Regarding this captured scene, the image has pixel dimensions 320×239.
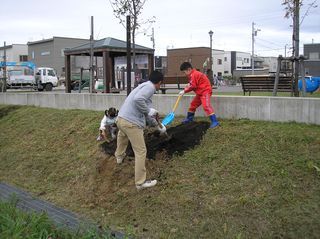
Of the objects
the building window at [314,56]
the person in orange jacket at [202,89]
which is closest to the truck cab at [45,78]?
the person in orange jacket at [202,89]

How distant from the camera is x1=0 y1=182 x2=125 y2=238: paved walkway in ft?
18.4


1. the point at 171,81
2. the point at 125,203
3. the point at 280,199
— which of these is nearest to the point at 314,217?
the point at 280,199

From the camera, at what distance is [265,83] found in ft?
37.3

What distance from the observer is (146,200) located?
20.0 feet

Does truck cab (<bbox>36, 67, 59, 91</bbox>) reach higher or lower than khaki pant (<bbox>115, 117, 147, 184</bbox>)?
higher

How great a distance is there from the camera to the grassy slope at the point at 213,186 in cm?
504

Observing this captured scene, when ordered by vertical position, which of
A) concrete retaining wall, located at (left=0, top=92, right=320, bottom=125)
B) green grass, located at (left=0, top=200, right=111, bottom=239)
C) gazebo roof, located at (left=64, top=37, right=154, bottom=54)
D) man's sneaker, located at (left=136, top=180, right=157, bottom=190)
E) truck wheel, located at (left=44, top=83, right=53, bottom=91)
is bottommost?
green grass, located at (left=0, top=200, right=111, bottom=239)

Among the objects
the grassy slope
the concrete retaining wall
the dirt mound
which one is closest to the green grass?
the grassy slope

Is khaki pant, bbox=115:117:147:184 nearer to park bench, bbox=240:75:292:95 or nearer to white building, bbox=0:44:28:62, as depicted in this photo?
park bench, bbox=240:75:292:95

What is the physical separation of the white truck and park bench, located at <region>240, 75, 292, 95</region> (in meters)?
26.0

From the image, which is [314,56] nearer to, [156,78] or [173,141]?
[173,141]

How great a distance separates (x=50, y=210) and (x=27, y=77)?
3099 centimetres

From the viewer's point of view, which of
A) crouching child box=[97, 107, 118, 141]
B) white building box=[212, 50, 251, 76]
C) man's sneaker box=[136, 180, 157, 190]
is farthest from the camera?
white building box=[212, 50, 251, 76]

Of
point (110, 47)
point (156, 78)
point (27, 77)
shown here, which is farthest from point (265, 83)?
point (27, 77)
